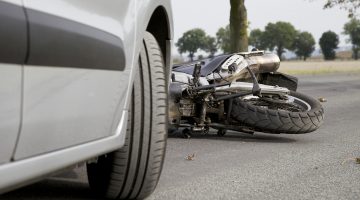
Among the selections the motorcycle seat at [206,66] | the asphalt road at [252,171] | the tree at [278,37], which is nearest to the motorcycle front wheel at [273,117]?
the asphalt road at [252,171]

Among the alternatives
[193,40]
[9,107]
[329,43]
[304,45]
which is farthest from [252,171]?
[329,43]

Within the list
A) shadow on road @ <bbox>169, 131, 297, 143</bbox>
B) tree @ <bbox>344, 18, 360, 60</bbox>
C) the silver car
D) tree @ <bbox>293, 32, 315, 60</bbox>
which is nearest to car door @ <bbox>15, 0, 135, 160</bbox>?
the silver car

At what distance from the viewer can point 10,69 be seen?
1.71 m

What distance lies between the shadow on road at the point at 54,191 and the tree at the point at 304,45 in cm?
14030

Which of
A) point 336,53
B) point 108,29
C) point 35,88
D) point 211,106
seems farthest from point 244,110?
point 336,53

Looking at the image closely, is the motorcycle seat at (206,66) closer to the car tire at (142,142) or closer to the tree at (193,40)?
the car tire at (142,142)

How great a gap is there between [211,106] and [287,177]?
198 cm

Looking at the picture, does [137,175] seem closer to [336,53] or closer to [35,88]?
[35,88]

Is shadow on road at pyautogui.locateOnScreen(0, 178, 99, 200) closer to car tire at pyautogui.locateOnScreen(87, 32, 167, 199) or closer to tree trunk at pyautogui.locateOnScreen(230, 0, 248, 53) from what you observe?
car tire at pyautogui.locateOnScreen(87, 32, 167, 199)

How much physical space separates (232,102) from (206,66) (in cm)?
58

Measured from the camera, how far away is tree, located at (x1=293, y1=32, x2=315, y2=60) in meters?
144

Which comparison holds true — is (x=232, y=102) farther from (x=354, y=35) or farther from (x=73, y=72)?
(x=354, y=35)

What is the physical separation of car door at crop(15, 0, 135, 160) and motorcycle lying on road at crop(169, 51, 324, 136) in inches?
125

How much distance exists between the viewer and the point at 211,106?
5.88 metres
